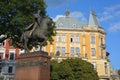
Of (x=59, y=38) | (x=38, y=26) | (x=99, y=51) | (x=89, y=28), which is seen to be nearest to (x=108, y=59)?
(x=99, y=51)

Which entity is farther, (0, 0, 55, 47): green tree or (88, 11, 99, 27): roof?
(88, 11, 99, 27): roof

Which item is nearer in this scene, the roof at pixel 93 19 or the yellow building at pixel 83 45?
the yellow building at pixel 83 45

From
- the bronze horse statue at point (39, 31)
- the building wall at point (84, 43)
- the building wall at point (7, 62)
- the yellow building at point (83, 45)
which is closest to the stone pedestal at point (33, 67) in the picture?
the bronze horse statue at point (39, 31)

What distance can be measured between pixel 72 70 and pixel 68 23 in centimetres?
2356

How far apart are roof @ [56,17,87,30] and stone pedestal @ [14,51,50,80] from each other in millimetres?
47445

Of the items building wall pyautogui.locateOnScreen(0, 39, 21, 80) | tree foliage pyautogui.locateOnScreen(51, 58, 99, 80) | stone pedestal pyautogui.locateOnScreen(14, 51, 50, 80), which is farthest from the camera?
building wall pyautogui.locateOnScreen(0, 39, 21, 80)

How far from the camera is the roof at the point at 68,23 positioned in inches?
2662

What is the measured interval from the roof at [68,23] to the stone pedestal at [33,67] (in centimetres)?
4744

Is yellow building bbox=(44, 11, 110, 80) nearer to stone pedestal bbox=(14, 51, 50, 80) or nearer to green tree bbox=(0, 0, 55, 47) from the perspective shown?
green tree bbox=(0, 0, 55, 47)

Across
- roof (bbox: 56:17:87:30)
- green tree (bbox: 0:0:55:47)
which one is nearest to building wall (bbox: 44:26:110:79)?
roof (bbox: 56:17:87:30)

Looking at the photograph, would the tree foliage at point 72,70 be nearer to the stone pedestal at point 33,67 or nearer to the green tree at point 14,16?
the green tree at point 14,16

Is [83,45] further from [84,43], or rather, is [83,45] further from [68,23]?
[68,23]

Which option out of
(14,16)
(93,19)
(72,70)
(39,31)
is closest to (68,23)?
(93,19)

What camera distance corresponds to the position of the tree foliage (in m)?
44.5
